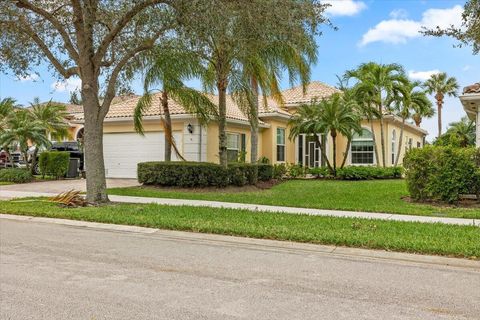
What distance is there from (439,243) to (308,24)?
6.51 metres

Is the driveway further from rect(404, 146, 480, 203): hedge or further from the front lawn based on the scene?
rect(404, 146, 480, 203): hedge

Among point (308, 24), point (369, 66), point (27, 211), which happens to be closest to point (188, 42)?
point (308, 24)

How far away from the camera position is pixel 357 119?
2252 cm

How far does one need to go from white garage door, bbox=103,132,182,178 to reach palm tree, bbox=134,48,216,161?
195 cm

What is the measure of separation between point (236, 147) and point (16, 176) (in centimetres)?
1075

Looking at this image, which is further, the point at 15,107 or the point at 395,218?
the point at 15,107

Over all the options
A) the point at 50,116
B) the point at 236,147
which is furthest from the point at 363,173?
the point at 50,116

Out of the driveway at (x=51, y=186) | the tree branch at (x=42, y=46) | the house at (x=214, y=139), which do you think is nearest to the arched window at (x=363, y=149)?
the house at (x=214, y=139)

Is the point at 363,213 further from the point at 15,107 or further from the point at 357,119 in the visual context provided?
the point at 15,107

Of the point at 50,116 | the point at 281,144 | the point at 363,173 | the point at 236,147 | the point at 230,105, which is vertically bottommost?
the point at 363,173

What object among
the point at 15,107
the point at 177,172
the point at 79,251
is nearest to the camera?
Answer: the point at 79,251

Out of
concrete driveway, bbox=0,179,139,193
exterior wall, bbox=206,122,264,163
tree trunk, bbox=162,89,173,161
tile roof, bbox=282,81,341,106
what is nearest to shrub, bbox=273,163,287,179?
exterior wall, bbox=206,122,264,163

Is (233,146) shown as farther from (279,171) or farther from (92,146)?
(92,146)

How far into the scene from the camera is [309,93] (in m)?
29.6
